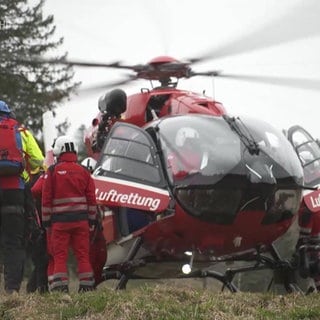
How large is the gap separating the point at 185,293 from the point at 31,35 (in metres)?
23.2

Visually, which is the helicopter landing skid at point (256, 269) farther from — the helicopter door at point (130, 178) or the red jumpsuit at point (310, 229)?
the helicopter door at point (130, 178)

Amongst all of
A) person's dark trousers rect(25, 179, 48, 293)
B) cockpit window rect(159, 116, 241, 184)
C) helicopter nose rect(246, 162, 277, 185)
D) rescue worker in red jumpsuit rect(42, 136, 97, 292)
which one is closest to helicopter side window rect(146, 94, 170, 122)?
cockpit window rect(159, 116, 241, 184)

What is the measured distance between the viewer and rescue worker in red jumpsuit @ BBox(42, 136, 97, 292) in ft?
25.3

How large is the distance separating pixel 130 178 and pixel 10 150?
1334 millimetres

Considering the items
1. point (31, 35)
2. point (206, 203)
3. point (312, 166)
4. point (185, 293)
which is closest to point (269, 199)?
point (206, 203)

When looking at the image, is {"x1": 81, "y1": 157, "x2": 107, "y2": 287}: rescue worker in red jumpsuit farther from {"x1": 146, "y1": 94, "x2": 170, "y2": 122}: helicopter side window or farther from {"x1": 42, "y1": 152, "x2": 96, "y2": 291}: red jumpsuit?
{"x1": 146, "y1": 94, "x2": 170, "y2": 122}: helicopter side window

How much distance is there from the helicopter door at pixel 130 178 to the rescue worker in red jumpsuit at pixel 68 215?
0.95ft

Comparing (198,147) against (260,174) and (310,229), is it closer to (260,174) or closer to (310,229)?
(260,174)

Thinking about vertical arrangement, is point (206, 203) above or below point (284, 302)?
above

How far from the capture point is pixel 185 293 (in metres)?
6.38

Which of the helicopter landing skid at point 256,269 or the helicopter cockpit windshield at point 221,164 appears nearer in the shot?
the helicopter cockpit windshield at point 221,164

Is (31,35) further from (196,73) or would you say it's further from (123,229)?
(123,229)

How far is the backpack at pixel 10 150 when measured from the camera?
7.93m

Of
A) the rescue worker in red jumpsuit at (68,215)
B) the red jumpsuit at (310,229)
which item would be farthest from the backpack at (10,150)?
the red jumpsuit at (310,229)
